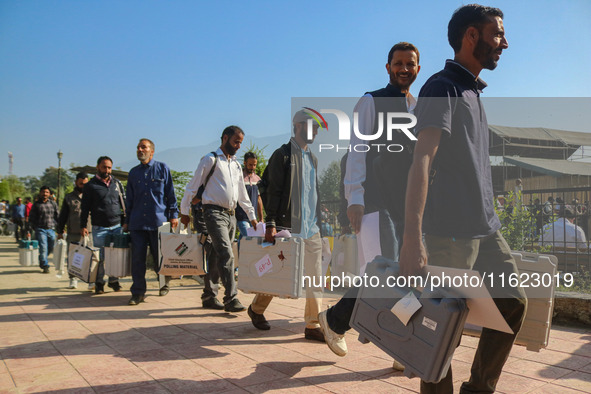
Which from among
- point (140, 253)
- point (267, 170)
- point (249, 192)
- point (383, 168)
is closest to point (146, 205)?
point (140, 253)

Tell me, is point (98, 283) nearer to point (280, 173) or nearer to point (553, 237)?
point (280, 173)

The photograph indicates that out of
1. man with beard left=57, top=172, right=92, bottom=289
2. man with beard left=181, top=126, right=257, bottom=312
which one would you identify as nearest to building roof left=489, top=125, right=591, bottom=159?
man with beard left=57, top=172, right=92, bottom=289

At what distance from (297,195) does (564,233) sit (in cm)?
585

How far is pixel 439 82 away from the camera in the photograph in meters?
2.31

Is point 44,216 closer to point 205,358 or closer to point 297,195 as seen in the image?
point 297,195

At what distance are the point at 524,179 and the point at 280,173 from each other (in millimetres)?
27320

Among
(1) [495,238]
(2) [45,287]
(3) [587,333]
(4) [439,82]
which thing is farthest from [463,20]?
(2) [45,287]

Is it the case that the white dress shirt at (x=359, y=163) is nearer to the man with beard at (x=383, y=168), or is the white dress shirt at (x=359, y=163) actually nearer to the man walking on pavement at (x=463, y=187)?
the man with beard at (x=383, y=168)

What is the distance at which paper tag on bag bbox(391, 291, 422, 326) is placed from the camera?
2102mm

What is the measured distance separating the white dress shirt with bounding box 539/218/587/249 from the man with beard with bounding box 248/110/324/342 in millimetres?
5494

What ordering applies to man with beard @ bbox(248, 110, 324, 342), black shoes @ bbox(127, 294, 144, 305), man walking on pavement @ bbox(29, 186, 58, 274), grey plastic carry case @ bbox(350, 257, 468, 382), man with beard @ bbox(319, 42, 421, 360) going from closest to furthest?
grey plastic carry case @ bbox(350, 257, 468, 382) → man with beard @ bbox(319, 42, 421, 360) → man with beard @ bbox(248, 110, 324, 342) → black shoes @ bbox(127, 294, 144, 305) → man walking on pavement @ bbox(29, 186, 58, 274)

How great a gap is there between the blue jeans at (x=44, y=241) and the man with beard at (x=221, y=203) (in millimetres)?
6610

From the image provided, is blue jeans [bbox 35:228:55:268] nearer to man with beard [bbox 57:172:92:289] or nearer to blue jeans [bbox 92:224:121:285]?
man with beard [bbox 57:172:92:289]

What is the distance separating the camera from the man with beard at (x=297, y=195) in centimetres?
473
